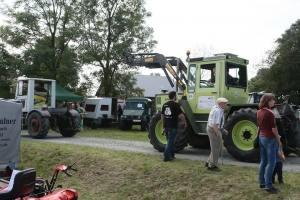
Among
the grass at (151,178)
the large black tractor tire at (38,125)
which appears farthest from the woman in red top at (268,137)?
the large black tractor tire at (38,125)

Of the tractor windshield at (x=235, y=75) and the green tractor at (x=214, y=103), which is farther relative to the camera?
the tractor windshield at (x=235, y=75)

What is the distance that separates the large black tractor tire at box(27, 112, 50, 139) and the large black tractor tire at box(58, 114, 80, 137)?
142 cm

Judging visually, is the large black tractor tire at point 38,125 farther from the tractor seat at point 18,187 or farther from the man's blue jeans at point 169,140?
the tractor seat at point 18,187

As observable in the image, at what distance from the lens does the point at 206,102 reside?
10.8 meters

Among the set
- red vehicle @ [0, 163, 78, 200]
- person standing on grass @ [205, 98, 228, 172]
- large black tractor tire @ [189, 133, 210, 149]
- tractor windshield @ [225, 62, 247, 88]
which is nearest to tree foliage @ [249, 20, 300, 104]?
large black tractor tire @ [189, 133, 210, 149]

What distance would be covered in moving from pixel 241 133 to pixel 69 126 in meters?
9.69

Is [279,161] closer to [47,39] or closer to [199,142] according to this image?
[199,142]

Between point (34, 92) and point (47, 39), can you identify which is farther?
point (47, 39)

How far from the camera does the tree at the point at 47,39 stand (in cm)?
2552

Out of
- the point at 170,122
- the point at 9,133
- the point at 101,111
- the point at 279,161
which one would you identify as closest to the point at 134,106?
the point at 101,111

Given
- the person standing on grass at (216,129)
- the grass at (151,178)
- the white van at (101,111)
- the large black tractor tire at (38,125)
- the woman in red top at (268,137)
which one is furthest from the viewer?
the white van at (101,111)

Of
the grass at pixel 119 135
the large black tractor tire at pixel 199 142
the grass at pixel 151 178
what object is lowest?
the grass at pixel 151 178

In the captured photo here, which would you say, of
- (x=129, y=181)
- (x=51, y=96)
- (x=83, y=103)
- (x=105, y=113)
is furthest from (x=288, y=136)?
(x=83, y=103)

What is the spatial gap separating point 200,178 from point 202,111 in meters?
3.28
